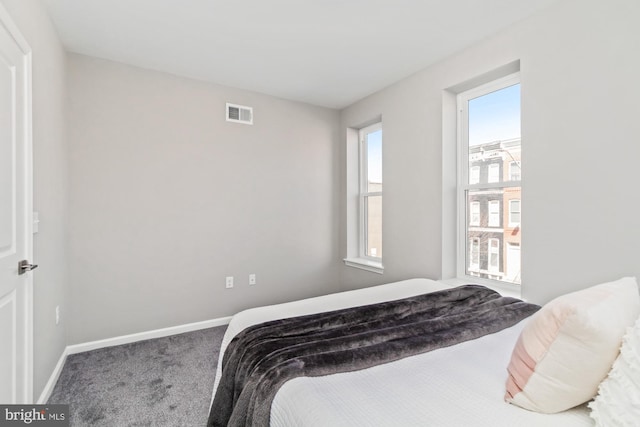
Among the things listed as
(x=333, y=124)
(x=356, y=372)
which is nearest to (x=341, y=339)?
(x=356, y=372)

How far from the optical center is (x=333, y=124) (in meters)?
4.03

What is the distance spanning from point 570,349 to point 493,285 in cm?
→ 185

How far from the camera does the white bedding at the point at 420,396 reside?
0.86 m

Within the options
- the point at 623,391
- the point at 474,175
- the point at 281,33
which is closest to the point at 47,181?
the point at 281,33

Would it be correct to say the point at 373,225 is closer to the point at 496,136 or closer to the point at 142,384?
the point at 496,136

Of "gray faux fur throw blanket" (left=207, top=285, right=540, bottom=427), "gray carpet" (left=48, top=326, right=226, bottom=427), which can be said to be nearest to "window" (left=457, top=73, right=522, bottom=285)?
"gray faux fur throw blanket" (left=207, top=285, right=540, bottom=427)

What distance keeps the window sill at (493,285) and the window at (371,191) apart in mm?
1125

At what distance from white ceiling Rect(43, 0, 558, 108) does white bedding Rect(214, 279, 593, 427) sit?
2.12 m

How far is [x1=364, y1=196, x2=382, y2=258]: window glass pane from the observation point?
12.2 feet

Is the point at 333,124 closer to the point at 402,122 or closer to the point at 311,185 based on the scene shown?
the point at 311,185

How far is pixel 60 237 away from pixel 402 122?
3141 millimetres

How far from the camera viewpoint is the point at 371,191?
3.87 m

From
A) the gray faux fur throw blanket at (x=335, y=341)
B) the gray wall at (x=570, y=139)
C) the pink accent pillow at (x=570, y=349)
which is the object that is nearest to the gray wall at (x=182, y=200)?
the gray wall at (x=570, y=139)

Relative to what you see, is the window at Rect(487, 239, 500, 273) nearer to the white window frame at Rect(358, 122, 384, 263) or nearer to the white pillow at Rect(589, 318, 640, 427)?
the white window frame at Rect(358, 122, 384, 263)
